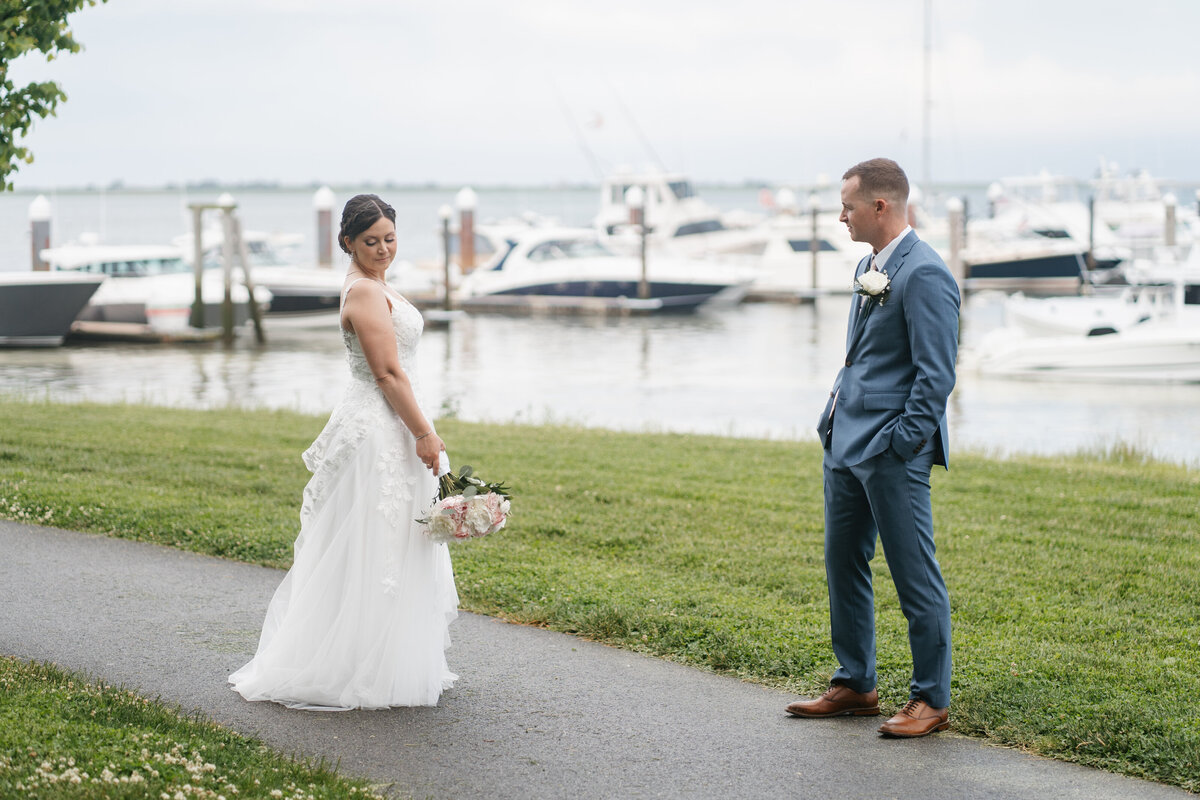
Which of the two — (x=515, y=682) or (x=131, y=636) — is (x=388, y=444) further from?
(x=131, y=636)

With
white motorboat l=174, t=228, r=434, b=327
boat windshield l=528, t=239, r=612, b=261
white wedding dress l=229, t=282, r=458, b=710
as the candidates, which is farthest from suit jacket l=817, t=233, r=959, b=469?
boat windshield l=528, t=239, r=612, b=261

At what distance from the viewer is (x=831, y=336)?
1390 inches

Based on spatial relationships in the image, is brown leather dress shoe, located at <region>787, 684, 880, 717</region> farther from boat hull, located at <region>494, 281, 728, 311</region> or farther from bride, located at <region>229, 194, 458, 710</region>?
boat hull, located at <region>494, 281, 728, 311</region>

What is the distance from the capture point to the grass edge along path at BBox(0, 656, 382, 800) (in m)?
3.81

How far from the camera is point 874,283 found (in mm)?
4559

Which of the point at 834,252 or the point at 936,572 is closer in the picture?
the point at 936,572

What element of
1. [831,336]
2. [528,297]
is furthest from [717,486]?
[528,297]

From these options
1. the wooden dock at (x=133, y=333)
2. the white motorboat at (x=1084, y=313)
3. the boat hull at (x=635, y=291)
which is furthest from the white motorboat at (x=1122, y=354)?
the wooden dock at (x=133, y=333)

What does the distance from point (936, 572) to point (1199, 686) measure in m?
1.33

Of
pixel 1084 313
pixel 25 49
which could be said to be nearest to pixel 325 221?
pixel 1084 313

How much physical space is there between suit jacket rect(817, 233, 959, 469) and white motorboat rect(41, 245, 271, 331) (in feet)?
96.2

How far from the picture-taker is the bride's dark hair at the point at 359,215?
4984 millimetres

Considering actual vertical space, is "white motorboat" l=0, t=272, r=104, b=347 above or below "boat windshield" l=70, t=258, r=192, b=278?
below

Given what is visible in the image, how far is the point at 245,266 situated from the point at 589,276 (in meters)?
12.8
